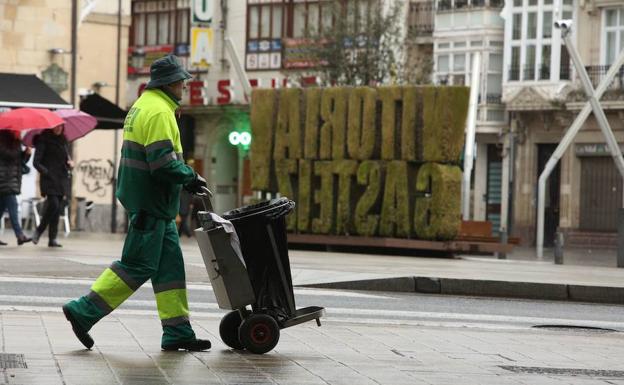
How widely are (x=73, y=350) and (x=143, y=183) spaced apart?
1.09 meters

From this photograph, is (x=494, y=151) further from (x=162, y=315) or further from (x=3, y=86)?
(x=162, y=315)

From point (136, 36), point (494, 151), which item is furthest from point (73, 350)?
point (136, 36)

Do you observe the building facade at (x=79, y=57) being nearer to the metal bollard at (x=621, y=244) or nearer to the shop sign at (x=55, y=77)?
the shop sign at (x=55, y=77)

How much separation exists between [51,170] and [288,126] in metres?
10.3

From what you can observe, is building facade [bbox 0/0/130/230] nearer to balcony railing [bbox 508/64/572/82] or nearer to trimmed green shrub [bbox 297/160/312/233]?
trimmed green shrub [bbox 297/160/312/233]

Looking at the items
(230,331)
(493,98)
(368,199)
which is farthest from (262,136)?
(493,98)

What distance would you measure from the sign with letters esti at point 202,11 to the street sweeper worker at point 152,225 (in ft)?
158

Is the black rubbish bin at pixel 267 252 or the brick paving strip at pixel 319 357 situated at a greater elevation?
the black rubbish bin at pixel 267 252

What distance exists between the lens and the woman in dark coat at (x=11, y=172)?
22.8 metres

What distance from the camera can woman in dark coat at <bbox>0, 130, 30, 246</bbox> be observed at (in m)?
22.8

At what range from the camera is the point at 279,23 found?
61938mm

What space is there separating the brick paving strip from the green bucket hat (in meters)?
1.62

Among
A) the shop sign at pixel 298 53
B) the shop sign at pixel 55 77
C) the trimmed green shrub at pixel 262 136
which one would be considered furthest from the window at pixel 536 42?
the trimmed green shrub at pixel 262 136

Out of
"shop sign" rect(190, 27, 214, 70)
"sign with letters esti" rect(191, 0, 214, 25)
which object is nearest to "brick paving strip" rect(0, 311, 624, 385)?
"shop sign" rect(190, 27, 214, 70)
